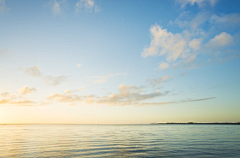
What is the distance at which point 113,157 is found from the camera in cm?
2245

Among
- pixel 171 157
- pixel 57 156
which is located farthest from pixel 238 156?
pixel 57 156

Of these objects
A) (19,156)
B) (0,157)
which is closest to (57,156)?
(19,156)

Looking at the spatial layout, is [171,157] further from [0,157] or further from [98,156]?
[0,157]

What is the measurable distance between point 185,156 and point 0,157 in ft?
88.0

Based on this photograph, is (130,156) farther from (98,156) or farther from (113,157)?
(98,156)

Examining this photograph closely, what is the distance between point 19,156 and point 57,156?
578cm

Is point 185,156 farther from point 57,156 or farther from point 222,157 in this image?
point 57,156

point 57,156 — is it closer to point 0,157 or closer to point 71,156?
point 71,156

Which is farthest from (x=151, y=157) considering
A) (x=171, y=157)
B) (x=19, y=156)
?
(x=19, y=156)

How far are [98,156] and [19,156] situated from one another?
461 inches

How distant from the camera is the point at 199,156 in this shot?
2330 cm

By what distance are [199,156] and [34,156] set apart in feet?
80.2

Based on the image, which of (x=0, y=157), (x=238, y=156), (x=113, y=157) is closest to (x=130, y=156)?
(x=113, y=157)

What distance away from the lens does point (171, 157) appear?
73.9ft
